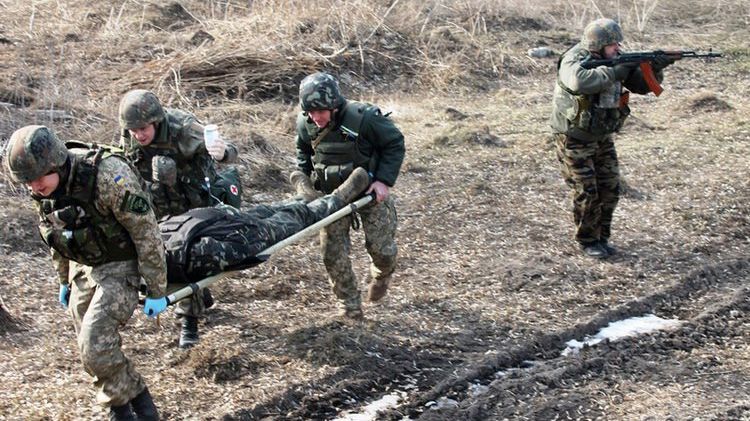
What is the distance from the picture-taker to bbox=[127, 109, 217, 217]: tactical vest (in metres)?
6.43

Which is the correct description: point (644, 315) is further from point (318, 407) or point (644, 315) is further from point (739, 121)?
point (739, 121)

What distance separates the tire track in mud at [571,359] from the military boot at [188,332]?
1.50m

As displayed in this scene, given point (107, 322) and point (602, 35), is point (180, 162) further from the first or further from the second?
point (602, 35)

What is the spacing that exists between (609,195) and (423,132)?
3825 mm

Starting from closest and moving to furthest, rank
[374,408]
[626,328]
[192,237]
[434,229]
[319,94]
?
[192,237] → [374,408] → [319,94] → [626,328] → [434,229]

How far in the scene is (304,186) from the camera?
22.8 ft

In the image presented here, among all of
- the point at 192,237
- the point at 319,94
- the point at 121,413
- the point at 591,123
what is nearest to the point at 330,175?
the point at 319,94

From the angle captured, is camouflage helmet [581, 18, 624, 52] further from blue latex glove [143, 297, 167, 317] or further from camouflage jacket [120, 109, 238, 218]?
blue latex glove [143, 297, 167, 317]

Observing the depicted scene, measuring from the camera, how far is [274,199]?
9828 mm

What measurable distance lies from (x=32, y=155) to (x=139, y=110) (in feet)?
4.37

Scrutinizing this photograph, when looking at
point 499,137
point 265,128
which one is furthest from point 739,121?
point 265,128

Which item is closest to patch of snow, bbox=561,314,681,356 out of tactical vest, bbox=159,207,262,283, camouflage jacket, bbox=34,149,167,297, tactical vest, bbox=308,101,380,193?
tactical vest, bbox=308,101,380,193

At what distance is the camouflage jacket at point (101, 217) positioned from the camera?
5043 millimetres

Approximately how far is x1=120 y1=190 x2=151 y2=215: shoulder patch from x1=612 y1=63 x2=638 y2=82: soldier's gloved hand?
428 cm
